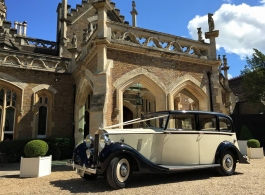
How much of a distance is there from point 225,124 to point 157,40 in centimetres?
482

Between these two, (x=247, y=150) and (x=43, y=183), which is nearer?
(x=43, y=183)

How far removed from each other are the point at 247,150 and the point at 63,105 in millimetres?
9642

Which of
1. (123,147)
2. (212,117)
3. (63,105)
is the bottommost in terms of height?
(123,147)

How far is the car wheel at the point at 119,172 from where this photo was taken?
15.8 ft

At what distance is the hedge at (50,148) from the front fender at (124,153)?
702 centimetres

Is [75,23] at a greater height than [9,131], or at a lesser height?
greater

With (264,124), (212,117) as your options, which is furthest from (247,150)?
(264,124)

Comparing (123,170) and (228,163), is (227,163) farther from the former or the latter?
(123,170)

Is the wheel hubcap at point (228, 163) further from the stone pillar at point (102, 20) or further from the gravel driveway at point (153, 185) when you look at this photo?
the stone pillar at point (102, 20)

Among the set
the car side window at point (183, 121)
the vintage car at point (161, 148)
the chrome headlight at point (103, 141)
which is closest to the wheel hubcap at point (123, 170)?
the vintage car at point (161, 148)

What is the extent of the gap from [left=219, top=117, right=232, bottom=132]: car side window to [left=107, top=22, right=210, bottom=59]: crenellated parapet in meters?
4.29

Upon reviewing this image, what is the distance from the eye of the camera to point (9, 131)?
472 inches

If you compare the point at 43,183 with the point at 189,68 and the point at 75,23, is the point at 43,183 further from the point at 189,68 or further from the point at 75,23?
the point at 75,23

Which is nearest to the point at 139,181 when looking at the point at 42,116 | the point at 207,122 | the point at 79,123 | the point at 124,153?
the point at 124,153
